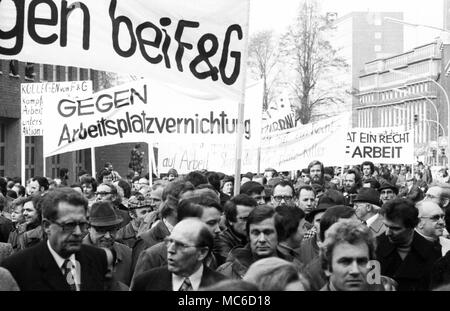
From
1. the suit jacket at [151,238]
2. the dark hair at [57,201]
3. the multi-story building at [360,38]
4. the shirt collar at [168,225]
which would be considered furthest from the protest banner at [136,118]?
the multi-story building at [360,38]

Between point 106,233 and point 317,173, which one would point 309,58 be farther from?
point 106,233

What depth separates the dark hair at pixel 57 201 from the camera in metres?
6.03

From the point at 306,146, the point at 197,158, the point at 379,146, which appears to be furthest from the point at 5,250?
the point at 379,146

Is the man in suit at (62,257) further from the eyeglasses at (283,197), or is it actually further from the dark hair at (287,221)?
the eyeglasses at (283,197)

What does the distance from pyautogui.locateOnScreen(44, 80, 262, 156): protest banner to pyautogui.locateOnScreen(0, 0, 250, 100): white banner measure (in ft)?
19.8

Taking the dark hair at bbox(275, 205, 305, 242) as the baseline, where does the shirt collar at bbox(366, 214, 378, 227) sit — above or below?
below

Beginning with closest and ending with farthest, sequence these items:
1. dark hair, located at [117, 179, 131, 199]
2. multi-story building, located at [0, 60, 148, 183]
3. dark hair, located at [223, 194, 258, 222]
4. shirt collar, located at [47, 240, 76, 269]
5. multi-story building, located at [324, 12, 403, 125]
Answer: shirt collar, located at [47, 240, 76, 269]
dark hair, located at [223, 194, 258, 222]
dark hair, located at [117, 179, 131, 199]
multi-story building, located at [0, 60, 148, 183]
multi-story building, located at [324, 12, 403, 125]

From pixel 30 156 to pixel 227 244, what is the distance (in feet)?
81.6

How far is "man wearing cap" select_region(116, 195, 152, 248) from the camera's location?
10.1m

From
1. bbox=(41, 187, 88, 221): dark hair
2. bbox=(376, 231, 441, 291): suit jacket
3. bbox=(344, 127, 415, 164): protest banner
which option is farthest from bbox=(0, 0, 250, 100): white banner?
bbox=(344, 127, 415, 164): protest banner

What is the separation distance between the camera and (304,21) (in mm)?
62469

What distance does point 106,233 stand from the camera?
789cm

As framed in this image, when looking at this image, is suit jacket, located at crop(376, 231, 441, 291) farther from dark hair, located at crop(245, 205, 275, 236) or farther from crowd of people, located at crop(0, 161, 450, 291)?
dark hair, located at crop(245, 205, 275, 236)
